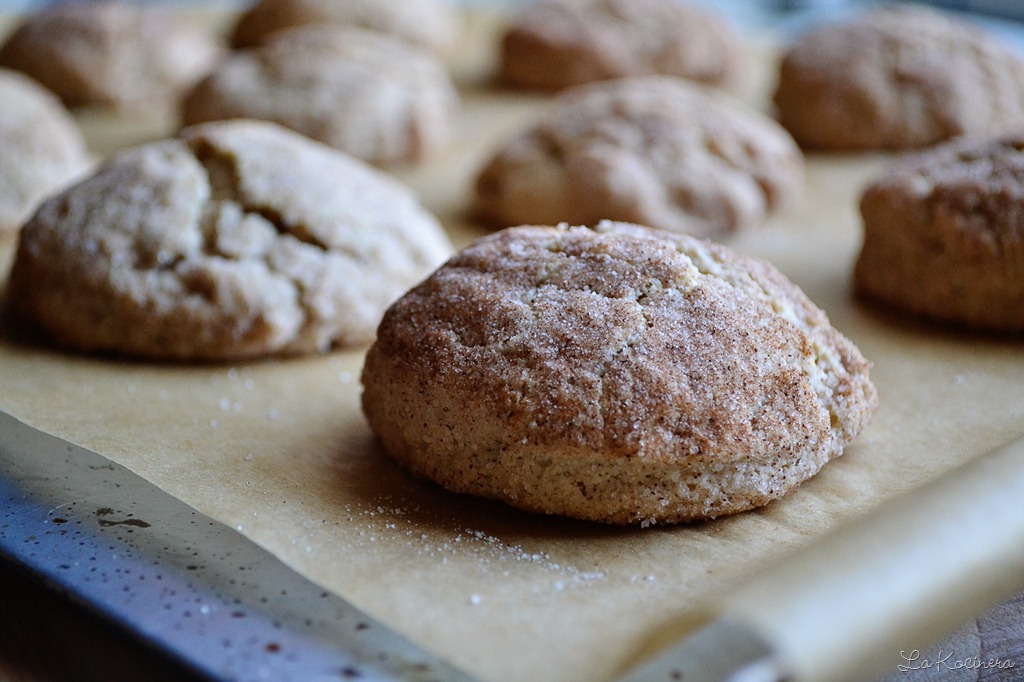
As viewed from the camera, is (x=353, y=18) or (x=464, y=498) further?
(x=353, y=18)

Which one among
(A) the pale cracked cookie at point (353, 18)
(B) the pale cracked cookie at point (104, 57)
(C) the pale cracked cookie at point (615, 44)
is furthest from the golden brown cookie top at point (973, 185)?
(B) the pale cracked cookie at point (104, 57)

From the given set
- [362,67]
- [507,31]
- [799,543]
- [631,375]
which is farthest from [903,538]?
[507,31]

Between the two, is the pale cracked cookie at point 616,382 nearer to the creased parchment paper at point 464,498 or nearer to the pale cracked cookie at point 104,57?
the creased parchment paper at point 464,498

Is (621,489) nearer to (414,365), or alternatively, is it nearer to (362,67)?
(414,365)

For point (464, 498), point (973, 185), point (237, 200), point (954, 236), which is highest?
point (237, 200)

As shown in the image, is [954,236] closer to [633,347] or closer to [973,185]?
[973,185]

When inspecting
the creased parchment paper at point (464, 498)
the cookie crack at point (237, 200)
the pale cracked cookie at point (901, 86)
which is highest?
the cookie crack at point (237, 200)

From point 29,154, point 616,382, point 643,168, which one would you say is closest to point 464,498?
point 616,382
